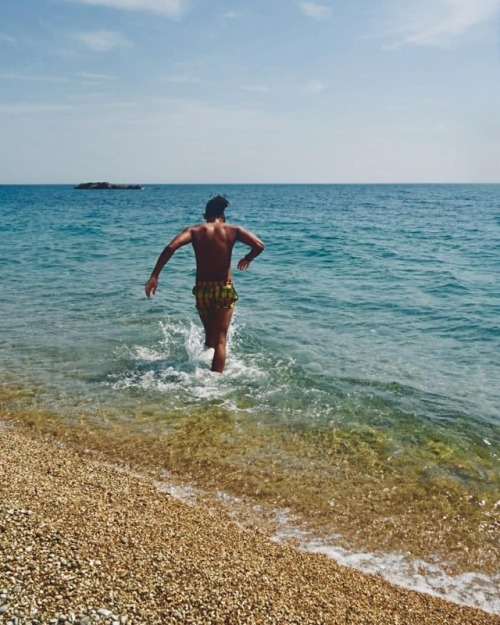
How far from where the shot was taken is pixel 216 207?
747 cm

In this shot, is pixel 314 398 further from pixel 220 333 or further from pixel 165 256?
pixel 165 256

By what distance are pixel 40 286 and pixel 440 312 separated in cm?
1093

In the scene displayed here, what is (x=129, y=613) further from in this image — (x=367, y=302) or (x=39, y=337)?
(x=367, y=302)

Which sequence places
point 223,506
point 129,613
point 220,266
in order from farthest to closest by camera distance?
point 220,266 → point 223,506 → point 129,613

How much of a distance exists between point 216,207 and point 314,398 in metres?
3.01

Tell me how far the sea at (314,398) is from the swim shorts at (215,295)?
3.60 ft

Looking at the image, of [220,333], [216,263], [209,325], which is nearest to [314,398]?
[220,333]

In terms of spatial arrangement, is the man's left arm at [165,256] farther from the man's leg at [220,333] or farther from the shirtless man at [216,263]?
the man's leg at [220,333]

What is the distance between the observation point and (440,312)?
1284 centimetres

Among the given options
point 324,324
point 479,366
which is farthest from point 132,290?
point 479,366

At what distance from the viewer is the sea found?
4.80m

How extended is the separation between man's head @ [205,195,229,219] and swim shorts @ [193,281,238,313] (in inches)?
38.6

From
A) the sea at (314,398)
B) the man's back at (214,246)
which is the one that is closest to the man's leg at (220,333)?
the sea at (314,398)

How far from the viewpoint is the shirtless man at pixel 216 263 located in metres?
7.46
